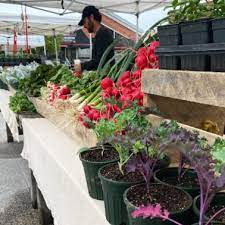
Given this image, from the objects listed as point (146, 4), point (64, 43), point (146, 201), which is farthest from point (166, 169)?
point (64, 43)

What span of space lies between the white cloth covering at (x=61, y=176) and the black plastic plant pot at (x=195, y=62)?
1.72ft

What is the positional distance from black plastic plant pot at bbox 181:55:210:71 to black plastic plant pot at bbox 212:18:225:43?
A: 0.24 feet

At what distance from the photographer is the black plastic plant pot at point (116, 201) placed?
3.24ft

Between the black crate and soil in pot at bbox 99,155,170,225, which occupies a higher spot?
the black crate

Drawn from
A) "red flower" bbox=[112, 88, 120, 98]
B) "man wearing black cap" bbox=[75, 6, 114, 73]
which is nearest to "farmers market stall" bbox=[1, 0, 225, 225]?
"red flower" bbox=[112, 88, 120, 98]

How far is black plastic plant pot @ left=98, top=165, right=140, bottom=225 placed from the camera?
0.99 meters

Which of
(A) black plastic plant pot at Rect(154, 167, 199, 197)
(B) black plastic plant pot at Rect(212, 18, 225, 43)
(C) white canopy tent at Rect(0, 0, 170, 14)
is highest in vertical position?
(C) white canopy tent at Rect(0, 0, 170, 14)

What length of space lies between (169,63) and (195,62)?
0.47ft

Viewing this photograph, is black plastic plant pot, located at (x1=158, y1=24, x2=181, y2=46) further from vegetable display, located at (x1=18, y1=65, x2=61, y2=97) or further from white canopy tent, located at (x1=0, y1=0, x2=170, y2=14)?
white canopy tent, located at (x1=0, y1=0, x2=170, y2=14)

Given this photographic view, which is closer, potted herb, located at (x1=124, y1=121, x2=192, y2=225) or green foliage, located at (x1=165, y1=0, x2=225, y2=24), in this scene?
potted herb, located at (x1=124, y1=121, x2=192, y2=225)

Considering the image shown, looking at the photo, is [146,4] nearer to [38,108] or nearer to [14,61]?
[14,61]

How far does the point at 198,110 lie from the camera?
163 cm

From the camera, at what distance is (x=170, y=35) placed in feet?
4.23

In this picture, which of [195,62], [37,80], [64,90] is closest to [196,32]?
[195,62]
